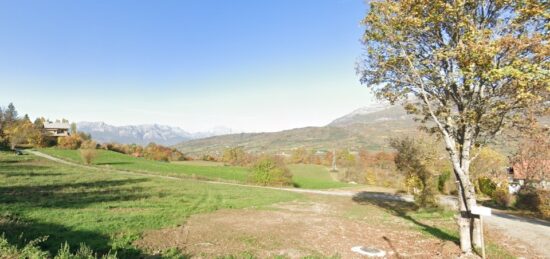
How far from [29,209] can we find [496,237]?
25.2 meters

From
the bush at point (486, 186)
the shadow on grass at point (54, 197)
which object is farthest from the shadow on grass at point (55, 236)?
the bush at point (486, 186)

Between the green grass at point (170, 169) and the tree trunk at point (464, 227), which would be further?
the green grass at point (170, 169)

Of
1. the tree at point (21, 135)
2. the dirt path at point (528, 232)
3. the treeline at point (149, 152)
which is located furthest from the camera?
the treeline at point (149, 152)

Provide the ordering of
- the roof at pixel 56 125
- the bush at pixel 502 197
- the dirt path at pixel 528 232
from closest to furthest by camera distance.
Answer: the dirt path at pixel 528 232
the bush at pixel 502 197
the roof at pixel 56 125

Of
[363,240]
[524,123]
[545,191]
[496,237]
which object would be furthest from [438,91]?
[545,191]

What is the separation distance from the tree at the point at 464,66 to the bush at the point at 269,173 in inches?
1486

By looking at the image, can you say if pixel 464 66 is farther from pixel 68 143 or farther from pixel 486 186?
pixel 68 143

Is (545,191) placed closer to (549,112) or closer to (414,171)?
(414,171)

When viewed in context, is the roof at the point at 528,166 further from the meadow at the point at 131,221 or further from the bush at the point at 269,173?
the bush at the point at 269,173

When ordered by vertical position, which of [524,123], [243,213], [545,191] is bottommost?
[243,213]

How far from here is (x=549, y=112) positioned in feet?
42.3

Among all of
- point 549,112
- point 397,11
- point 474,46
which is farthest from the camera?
point 397,11

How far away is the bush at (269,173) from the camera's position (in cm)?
5275

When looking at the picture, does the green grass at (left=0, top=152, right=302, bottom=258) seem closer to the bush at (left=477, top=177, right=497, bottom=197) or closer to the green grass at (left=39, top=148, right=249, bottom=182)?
the bush at (left=477, top=177, right=497, bottom=197)
